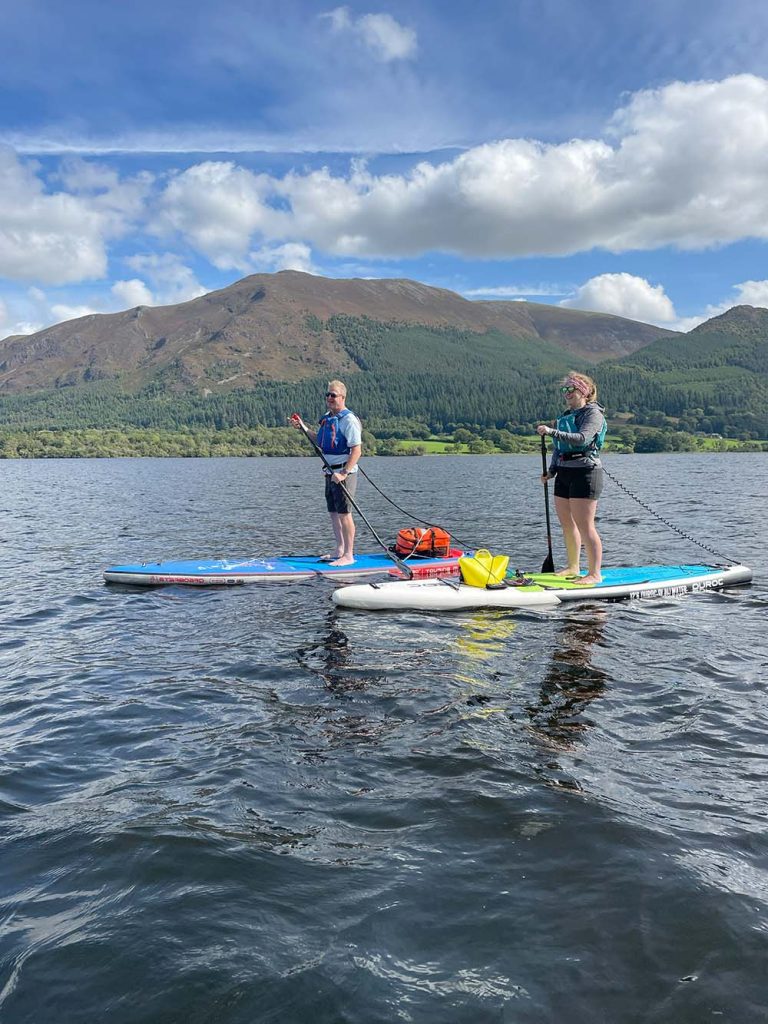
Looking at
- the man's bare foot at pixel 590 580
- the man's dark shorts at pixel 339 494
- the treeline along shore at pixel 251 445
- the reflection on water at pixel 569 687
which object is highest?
the treeline along shore at pixel 251 445

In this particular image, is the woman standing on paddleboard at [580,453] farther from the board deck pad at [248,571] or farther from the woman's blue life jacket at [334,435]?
the woman's blue life jacket at [334,435]

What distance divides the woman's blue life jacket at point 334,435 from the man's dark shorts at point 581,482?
4.70 meters

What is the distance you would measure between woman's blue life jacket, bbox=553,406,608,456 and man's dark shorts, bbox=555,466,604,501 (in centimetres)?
34

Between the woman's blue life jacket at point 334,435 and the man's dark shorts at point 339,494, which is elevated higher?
the woman's blue life jacket at point 334,435

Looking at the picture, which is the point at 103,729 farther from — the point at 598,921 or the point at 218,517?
the point at 218,517

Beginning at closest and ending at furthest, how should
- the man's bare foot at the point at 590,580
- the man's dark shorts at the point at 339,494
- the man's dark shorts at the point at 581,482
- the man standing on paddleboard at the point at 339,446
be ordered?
the man's dark shorts at the point at 581,482
the man's bare foot at the point at 590,580
the man standing on paddleboard at the point at 339,446
the man's dark shorts at the point at 339,494

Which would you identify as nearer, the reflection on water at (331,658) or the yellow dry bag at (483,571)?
the reflection on water at (331,658)

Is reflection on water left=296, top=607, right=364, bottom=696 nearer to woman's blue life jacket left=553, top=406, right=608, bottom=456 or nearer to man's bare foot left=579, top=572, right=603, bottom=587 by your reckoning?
man's bare foot left=579, top=572, right=603, bottom=587

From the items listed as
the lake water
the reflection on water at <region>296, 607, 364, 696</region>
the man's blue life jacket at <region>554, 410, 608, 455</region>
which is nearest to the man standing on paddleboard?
the reflection on water at <region>296, 607, 364, 696</region>

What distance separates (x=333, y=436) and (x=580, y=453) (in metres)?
5.31

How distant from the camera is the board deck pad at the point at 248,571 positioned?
15.5 m

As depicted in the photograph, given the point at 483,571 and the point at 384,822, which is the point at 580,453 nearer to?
the point at 483,571

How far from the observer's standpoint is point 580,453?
13000mm

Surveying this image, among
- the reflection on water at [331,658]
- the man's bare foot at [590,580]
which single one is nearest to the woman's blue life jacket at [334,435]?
the reflection on water at [331,658]
